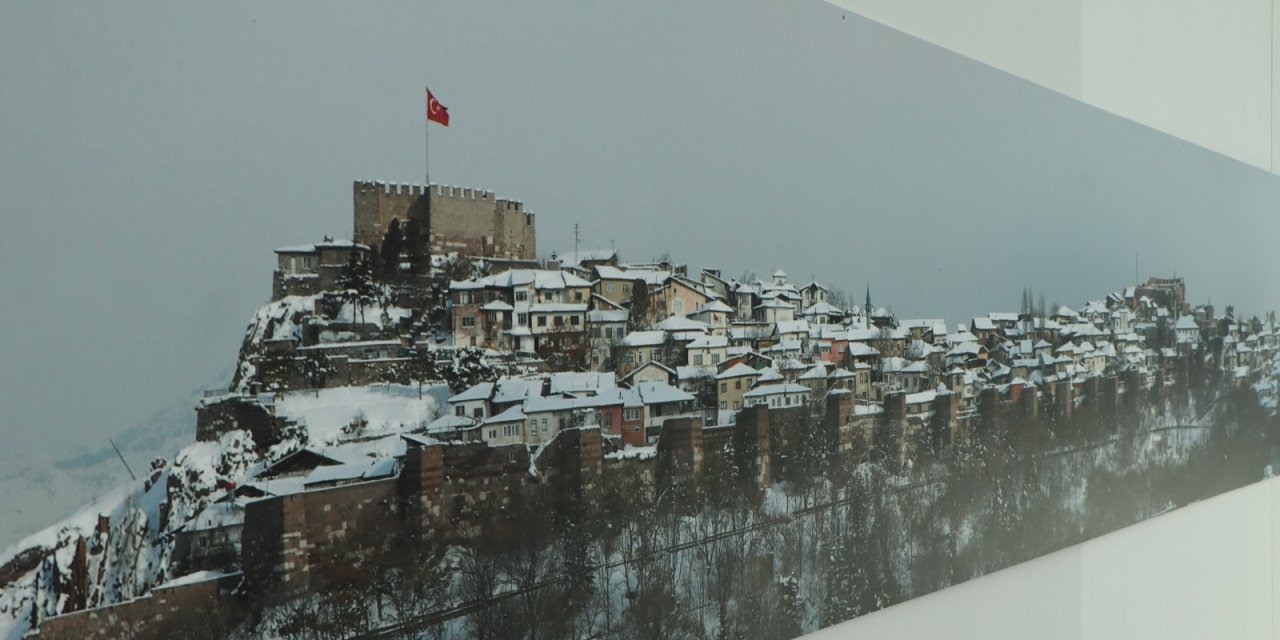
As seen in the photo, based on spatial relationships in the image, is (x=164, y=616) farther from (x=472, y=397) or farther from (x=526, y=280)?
(x=526, y=280)

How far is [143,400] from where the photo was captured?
57.0 inches

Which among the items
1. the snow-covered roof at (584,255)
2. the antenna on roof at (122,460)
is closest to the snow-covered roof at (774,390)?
the snow-covered roof at (584,255)

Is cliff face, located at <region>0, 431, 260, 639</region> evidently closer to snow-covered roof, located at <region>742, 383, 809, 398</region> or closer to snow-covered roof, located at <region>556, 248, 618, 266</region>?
snow-covered roof, located at <region>556, 248, 618, 266</region>

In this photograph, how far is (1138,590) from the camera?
13.1ft

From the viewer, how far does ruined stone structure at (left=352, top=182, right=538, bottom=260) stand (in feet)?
5.59

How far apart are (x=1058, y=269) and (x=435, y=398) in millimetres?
2753

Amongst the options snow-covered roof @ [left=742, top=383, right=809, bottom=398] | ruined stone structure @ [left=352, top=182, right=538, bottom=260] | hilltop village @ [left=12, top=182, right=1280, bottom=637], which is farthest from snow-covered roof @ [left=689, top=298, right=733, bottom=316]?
ruined stone structure @ [left=352, top=182, right=538, bottom=260]

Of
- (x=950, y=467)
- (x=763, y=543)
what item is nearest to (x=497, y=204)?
(x=763, y=543)

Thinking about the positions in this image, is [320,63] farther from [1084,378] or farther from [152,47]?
[1084,378]

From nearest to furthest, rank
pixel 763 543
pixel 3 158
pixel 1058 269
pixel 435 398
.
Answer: pixel 3 158 < pixel 435 398 < pixel 763 543 < pixel 1058 269

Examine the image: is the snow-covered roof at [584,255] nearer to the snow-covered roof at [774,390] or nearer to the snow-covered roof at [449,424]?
the snow-covered roof at [449,424]

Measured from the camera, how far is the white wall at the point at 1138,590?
9.65 ft

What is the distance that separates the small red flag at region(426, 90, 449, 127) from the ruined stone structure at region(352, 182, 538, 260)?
14 centimetres

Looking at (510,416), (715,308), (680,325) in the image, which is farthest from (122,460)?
(715,308)
